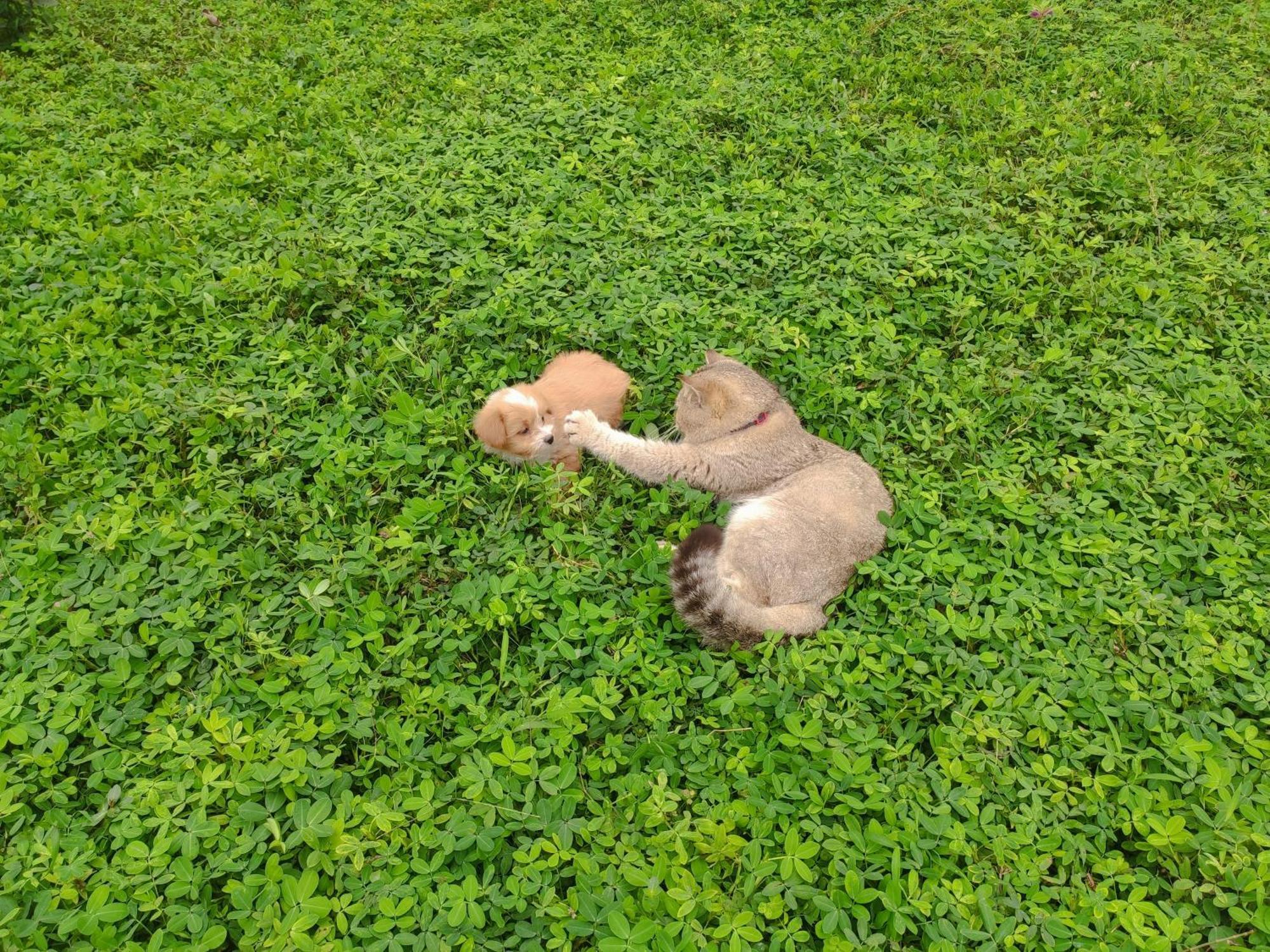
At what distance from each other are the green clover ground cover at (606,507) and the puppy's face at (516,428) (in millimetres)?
235

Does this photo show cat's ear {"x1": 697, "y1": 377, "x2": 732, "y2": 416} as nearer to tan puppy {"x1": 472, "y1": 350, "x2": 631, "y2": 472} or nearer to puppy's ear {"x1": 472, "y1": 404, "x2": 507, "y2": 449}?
tan puppy {"x1": 472, "y1": 350, "x2": 631, "y2": 472}

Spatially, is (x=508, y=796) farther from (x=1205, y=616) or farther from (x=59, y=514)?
(x=1205, y=616)

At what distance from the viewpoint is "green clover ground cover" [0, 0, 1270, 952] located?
2.86m

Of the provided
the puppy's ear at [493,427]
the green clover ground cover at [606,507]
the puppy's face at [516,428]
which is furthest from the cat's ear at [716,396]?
the puppy's ear at [493,427]

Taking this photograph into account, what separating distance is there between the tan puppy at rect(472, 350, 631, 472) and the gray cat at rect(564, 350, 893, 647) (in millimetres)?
130

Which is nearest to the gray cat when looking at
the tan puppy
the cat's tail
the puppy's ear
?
the cat's tail

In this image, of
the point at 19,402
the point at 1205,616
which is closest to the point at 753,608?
the point at 1205,616

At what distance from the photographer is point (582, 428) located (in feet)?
14.8

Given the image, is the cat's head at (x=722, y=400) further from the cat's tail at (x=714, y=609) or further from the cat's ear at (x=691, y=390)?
the cat's tail at (x=714, y=609)

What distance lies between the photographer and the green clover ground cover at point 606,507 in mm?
2859

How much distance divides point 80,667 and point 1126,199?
25.1 ft

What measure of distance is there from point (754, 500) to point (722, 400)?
0.64 m

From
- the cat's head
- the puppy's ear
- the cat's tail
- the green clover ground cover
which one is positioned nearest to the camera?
the green clover ground cover

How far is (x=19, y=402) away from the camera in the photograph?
14.6 ft
